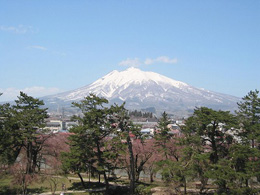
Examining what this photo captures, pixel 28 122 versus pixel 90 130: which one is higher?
pixel 28 122

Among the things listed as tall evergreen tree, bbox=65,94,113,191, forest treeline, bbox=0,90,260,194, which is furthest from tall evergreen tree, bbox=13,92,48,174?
tall evergreen tree, bbox=65,94,113,191

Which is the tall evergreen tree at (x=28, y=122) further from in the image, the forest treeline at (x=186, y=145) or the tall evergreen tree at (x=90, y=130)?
the tall evergreen tree at (x=90, y=130)

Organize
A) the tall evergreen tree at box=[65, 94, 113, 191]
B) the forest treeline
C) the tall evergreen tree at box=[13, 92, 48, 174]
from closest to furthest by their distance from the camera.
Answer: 1. the forest treeline
2. the tall evergreen tree at box=[65, 94, 113, 191]
3. the tall evergreen tree at box=[13, 92, 48, 174]

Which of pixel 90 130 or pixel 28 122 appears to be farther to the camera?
pixel 28 122

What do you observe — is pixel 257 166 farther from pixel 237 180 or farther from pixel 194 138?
pixel 194 138

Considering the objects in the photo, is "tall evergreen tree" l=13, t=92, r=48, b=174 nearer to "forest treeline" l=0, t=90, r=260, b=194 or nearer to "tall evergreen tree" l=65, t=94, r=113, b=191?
"forest treeline" l=0, t=90, r=260, b=194

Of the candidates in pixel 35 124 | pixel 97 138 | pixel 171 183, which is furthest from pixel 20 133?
pixel 171 183

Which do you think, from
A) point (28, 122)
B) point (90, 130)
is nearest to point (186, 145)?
point (90, 130)

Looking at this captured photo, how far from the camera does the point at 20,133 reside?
22.7 meters

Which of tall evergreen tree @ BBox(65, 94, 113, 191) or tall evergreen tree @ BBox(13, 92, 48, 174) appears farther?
tall evergreen tree @ BBox(13, 92, 48, 174)

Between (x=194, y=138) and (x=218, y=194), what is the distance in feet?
12.1

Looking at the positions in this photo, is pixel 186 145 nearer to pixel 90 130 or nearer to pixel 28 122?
pixel 90 130

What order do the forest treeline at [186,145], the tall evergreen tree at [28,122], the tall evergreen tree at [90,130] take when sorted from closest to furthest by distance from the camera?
the forest treeline at [186,145]
the tall evergreen tree at [90,130]
the tall evergreen tree at [28,122]

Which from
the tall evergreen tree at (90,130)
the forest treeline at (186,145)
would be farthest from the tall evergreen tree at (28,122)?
the tall evergreen tree at (90,130)
